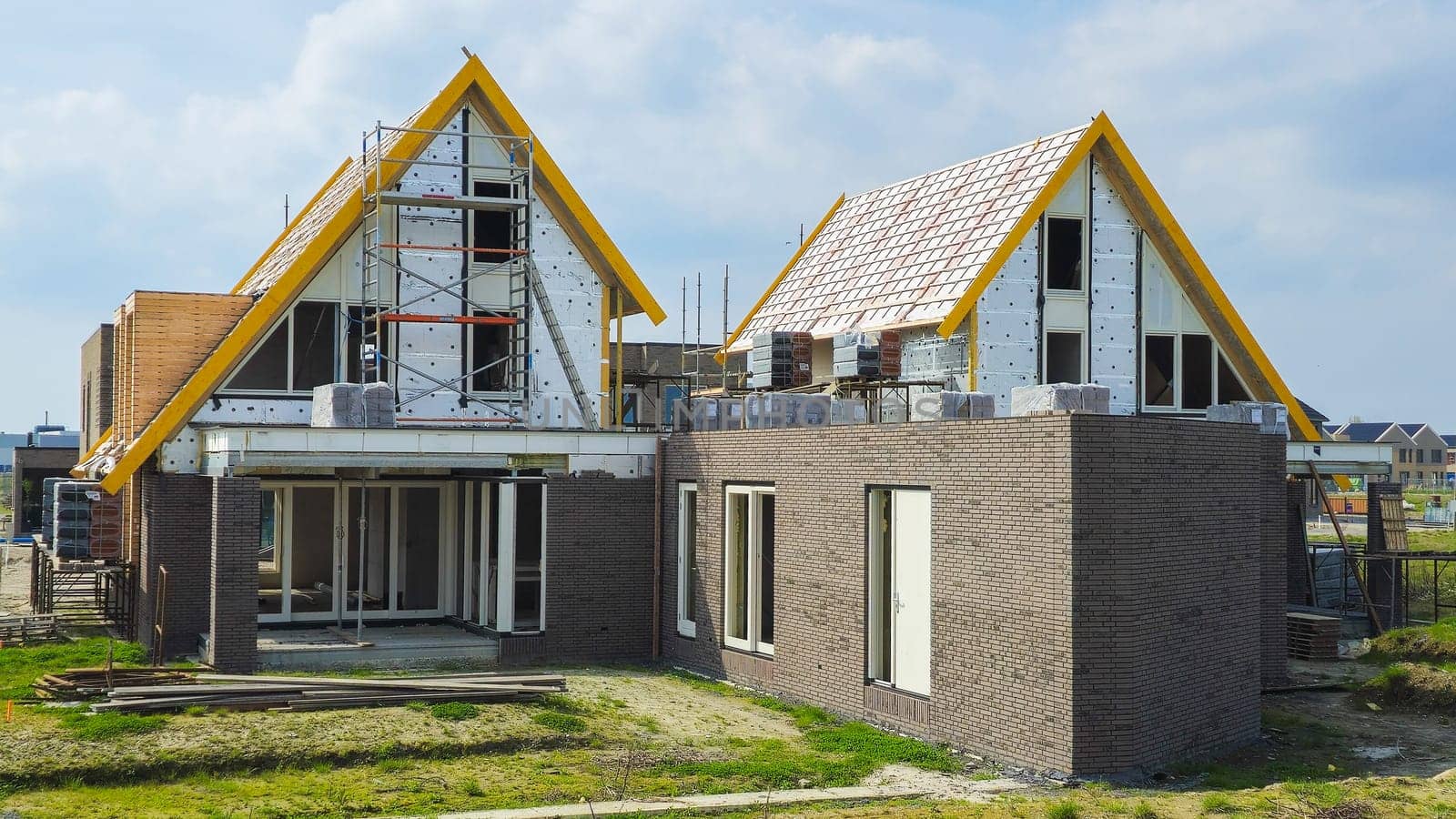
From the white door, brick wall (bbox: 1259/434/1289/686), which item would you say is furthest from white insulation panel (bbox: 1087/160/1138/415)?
the white door

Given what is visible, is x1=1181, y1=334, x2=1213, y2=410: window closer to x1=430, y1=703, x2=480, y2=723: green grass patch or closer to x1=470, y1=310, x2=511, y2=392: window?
x1=470, y1=310, x2=511, y2=392: window

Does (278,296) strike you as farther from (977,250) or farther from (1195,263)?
(1195,263)

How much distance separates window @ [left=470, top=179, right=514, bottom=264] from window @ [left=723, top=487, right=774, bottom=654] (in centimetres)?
642

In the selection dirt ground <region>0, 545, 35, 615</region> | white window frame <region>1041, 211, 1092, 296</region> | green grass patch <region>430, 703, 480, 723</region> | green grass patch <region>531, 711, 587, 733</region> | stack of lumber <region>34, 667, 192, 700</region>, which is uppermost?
white window frame <region>1041, 211, 1092, 296</region>

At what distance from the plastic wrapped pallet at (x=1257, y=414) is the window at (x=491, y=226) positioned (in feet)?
37.3

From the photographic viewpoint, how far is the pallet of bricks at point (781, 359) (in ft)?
71.9

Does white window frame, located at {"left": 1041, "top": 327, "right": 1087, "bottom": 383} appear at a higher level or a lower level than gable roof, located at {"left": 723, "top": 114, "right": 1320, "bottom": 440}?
lower

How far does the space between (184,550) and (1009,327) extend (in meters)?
13.8

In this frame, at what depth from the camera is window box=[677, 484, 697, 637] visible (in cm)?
1952

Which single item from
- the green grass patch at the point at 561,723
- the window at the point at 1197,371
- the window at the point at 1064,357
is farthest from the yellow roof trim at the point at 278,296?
the window at the point at 1197,371

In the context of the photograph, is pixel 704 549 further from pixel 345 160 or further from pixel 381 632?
pixel 345 160

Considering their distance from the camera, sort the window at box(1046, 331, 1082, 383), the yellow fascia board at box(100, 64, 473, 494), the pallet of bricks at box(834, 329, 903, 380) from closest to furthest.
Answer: the yellow fascia board at box(100, 64, 473, 494) → the pallet of bricks at box(834, 329, 903, 380) → the window at box(1046, 331, 1082, 383)

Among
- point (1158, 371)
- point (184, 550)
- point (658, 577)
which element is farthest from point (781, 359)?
point (184, 550)

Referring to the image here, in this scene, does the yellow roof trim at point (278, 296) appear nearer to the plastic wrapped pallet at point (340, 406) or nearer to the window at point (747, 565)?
the plastic wrapped pallet at point (340, 406)
